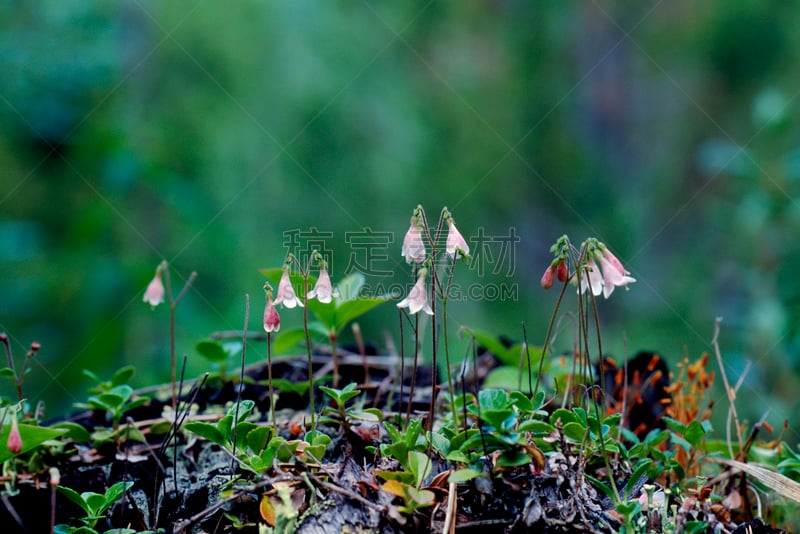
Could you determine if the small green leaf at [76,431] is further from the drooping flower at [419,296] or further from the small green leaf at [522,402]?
the small green leaf at [522,402]

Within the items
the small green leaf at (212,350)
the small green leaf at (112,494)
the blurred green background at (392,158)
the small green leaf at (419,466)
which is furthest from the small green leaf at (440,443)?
the blurred green background at (392,158)

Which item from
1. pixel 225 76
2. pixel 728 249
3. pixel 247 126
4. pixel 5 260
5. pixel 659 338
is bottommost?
pixel 659 338

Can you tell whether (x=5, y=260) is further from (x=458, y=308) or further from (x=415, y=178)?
(x=458, y=308)

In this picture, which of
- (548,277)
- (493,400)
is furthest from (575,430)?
(548,277)

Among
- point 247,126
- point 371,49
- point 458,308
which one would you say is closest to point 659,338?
point 458,308

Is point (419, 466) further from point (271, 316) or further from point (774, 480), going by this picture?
point (774, 480)
